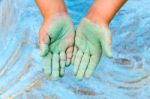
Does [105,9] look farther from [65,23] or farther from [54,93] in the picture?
[54,93]

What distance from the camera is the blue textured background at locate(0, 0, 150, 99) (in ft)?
4.92

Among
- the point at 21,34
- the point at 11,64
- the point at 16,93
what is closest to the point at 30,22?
the point at 21,34

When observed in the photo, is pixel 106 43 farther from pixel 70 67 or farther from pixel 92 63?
pixel 70 67

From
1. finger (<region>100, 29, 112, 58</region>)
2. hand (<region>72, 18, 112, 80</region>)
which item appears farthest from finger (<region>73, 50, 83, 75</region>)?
finger (<region>100, 29, 112, 58</region>)

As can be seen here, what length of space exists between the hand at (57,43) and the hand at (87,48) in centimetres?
3

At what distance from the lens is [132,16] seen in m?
1.62

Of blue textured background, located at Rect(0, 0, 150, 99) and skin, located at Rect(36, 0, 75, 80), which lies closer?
skin, located at Rect(36, 0, 75, 80)

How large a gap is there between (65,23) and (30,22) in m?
0.33

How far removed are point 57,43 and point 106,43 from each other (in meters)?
0.19

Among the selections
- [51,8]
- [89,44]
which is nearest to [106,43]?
[89,44]

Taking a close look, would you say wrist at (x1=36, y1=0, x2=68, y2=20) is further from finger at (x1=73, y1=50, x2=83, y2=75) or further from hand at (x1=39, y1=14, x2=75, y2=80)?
finger at (x1=73, y1=50, x2=83, y2=75)

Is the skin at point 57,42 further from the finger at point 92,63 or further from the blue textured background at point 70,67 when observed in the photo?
the blue textured background at point 70,67

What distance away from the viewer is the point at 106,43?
3.99 feet

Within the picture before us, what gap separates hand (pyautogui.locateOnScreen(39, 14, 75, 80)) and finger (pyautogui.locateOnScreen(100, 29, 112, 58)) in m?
0.13
